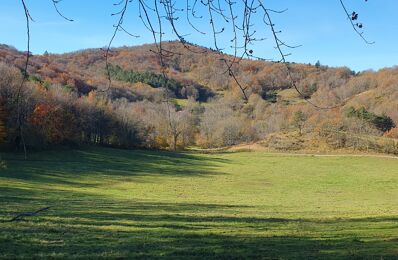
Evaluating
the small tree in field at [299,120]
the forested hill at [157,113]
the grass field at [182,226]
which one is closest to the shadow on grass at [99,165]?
the grass field at [182,226]

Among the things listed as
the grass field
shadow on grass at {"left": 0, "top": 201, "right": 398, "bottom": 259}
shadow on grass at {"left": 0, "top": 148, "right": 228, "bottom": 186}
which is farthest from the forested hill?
shadow on grass at {"left": 0, "top": 201, "right": 398, "bottom": 259}

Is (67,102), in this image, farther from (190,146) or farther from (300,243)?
(300,243)

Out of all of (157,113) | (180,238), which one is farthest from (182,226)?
(157,113)

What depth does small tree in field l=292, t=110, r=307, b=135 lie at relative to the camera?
8862 centimetres

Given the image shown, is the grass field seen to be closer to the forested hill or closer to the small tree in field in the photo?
the forested hill

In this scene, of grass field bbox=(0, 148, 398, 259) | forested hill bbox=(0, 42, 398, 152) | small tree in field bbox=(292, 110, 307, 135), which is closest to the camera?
grass field bbox=(0, 148, 398, 259)

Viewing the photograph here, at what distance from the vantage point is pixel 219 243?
11141 mm

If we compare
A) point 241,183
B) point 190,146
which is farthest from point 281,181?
point 190,146

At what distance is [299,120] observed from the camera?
291 ft

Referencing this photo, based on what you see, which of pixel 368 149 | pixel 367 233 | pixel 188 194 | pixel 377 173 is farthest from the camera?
pixel 368 149

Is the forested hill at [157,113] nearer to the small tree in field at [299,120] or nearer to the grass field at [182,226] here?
the small tree in field at [299,120]

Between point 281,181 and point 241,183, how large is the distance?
604cm

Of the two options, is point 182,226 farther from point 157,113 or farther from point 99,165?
point 157,113

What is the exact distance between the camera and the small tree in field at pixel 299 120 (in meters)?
88.6
